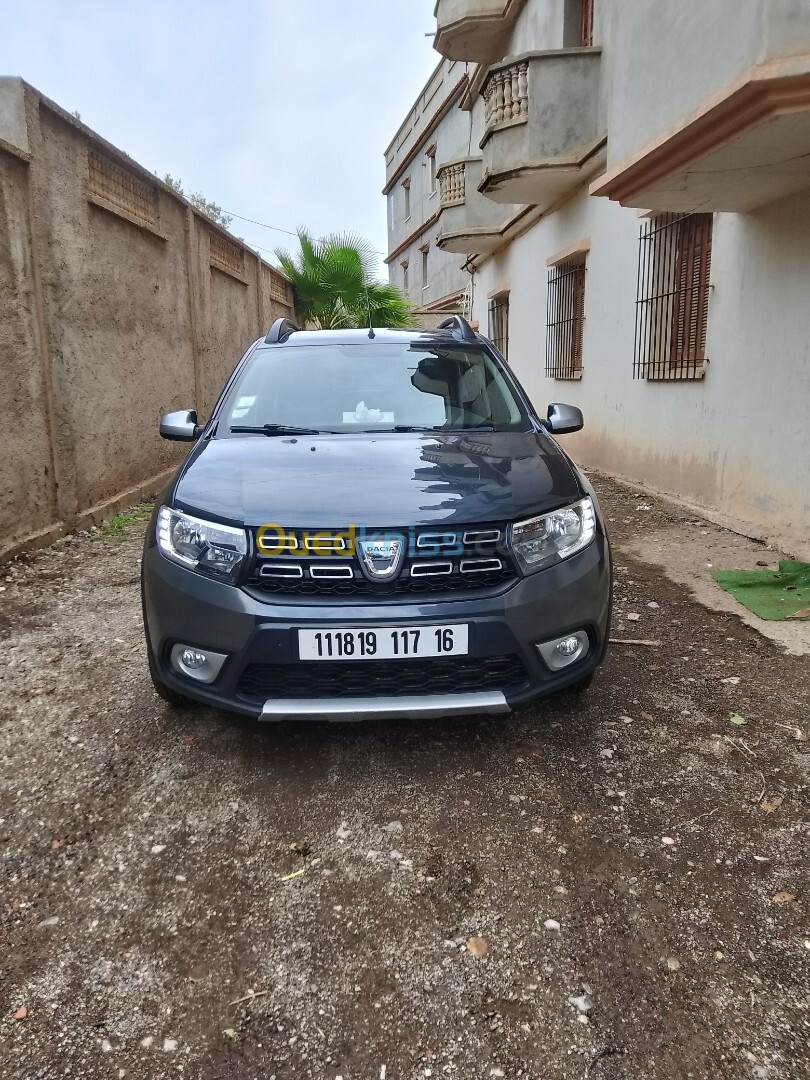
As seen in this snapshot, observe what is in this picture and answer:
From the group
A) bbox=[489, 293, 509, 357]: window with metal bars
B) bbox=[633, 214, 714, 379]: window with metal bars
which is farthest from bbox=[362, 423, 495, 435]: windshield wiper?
bbox=[489, 293, 509, 357]: window with metal bars

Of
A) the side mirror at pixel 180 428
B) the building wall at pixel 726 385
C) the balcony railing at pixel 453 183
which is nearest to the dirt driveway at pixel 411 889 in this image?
the side mirror at pixel 180 428

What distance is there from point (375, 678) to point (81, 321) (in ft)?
16.0

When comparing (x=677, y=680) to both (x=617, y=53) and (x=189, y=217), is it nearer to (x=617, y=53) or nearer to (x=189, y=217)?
(x=617, y=53)

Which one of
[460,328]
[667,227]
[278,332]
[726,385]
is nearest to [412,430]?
[460,328]

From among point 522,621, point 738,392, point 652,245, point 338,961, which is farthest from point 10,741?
point 652,245

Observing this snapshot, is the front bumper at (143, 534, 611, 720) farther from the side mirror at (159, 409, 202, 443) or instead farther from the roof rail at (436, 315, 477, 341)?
the roof rail at (436, 315, 477, 341)

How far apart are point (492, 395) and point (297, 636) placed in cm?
175

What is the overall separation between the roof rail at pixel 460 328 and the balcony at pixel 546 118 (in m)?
5.60

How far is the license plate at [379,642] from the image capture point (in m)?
2.25

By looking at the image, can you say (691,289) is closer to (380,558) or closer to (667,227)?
(667,227)

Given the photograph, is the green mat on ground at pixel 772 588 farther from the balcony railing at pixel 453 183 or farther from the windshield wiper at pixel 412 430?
the balcony railing at pixel 453 183

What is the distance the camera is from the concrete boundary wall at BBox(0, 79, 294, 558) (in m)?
4.97

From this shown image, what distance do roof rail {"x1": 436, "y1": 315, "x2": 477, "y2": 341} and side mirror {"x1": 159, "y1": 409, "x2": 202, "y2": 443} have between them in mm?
1439

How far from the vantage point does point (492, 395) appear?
3.50 meters
